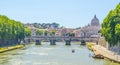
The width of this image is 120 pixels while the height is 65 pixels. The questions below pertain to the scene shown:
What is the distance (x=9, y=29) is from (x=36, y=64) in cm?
5271

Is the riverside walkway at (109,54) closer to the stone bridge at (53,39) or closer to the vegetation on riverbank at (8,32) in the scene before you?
the vegetation on riverbank at (8,32)

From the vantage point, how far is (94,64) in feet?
217

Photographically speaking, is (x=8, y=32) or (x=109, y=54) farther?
(x=8, y=32)

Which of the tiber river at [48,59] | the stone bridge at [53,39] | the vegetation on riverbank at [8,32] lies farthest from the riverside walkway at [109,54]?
the stone bridge at [53,39]

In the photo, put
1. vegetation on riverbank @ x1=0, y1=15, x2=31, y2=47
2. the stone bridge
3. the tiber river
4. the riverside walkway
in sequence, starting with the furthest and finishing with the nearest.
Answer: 1. the stone bridge
2. vegetation on riverbank @ x1=0, y1=15, x2=31, y2=47
3. the riverside walkway
4. the tiber river

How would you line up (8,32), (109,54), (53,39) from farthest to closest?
(53,39)
(8,32)
(109,54)

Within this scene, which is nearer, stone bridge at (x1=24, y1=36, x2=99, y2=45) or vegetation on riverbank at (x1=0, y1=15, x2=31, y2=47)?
vegetation on riverbank at (x1=0, y1=15, x2=31, y2=47)

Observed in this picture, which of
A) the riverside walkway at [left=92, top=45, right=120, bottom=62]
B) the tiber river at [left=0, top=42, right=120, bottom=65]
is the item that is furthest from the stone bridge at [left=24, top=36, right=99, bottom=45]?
the riverside walkway at [left=92, top=45, right=120, bottom=62]

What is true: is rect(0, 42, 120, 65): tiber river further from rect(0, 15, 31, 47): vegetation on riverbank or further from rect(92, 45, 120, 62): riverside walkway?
rect(0, 15, 31, 47): vegetation on riverbank

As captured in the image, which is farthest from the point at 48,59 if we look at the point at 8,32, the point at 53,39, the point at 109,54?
the point at 53,39

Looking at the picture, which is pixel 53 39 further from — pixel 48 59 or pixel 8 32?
pixel 48 59

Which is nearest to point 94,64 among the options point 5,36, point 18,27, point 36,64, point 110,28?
point 36,64

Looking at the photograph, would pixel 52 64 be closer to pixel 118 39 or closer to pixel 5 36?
pixel 118 39

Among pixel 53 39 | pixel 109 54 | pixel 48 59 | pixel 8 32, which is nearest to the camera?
pixel 48 59
